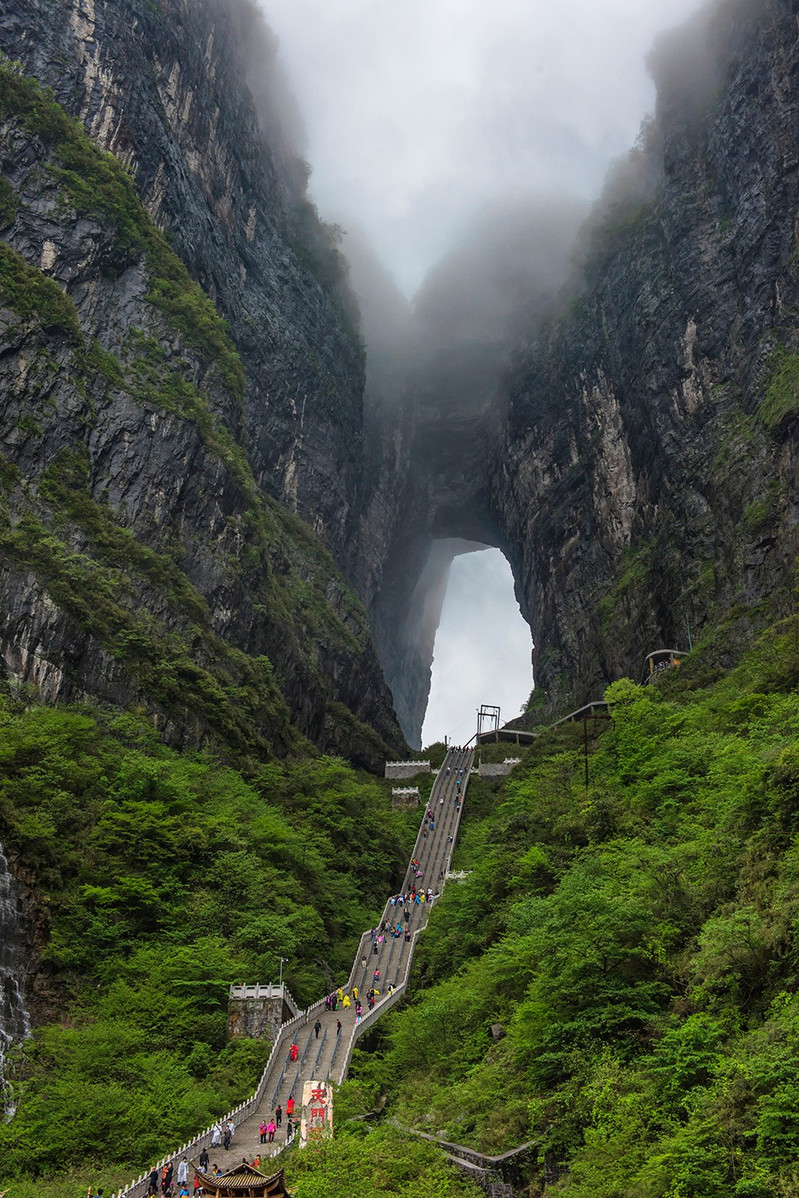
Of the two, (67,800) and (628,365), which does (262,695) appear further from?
(628,365)

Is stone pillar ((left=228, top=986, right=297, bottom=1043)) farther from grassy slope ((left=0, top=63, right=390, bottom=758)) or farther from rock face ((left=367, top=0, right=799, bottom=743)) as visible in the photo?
rock face ((left=367, top=0, right=799, bottom=743))

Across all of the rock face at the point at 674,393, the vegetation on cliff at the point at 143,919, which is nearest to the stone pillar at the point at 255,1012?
the vegetation on cliff at the point at 143,919

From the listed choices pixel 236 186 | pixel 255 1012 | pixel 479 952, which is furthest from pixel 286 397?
pixel 255 1012

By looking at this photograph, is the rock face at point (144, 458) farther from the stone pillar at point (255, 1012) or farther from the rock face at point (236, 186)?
the stone pillar at point (255, 1012)

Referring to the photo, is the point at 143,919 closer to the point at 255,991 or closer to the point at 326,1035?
the point at 255,991

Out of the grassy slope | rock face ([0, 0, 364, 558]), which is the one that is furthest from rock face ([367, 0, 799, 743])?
the grassy slope

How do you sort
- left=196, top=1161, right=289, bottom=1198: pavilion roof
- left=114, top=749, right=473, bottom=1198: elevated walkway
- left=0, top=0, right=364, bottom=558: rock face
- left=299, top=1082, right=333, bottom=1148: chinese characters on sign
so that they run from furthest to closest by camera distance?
left=0, top=0, right=364, bottom=558: rock face < left=114, top=749, right=473, bottom=1198: elevated walkway < left=299, top=1082, right=333, bottom=1148: chinese characters on sign < left=196, top=1161, right=289, bottom=1198: pavilion roof

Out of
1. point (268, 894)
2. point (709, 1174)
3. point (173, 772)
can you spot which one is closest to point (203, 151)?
point (173, 772)
